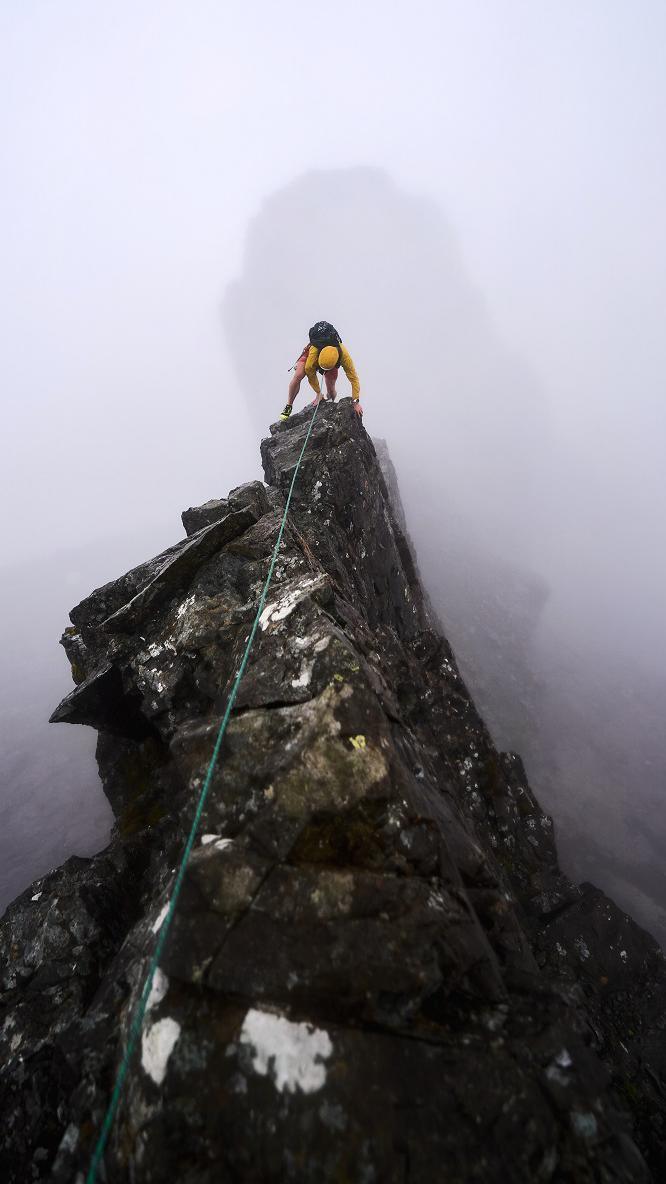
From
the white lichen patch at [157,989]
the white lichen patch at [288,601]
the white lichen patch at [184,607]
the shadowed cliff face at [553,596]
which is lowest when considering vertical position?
the shadowed cliff face at [553,596]

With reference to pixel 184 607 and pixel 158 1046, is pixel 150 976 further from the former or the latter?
pixel 184 607

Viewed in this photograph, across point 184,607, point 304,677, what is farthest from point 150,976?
point 184,607

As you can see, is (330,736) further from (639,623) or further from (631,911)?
(639,623)

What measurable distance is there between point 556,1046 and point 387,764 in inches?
109

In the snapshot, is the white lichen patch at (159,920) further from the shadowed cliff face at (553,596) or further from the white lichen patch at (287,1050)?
the shadowed cliff face at (553,596)

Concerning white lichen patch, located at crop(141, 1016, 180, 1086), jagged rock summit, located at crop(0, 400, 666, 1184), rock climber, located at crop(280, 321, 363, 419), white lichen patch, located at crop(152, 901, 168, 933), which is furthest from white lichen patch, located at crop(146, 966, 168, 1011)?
rock climber, located at crop(280, 321, 363, 419)

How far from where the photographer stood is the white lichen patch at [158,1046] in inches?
145

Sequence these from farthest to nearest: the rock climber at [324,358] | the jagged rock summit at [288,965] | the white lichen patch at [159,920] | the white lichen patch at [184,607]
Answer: the rock climber at [324,358] → the white lichen patch at [184,607] → the white lichen patch at [159,920] → the jagged rock summit at [288,965]

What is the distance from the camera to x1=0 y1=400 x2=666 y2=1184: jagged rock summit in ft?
11.1

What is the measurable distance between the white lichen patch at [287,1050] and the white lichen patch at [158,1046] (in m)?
0.67

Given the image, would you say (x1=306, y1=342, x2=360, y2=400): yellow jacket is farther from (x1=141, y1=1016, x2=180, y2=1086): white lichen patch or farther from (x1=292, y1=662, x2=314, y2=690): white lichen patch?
(x1=141, y1=1016, x2=180, y2=1086): white lichen patch

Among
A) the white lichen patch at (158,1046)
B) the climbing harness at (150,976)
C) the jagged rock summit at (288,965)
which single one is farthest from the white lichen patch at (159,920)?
the white lichen patch at (158,1046)

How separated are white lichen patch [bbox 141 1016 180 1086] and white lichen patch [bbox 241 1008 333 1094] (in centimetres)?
67

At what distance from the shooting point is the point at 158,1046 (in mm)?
3816
